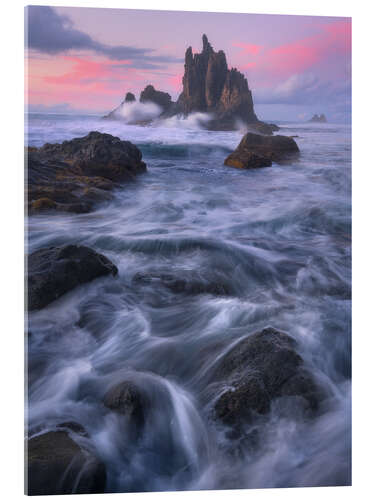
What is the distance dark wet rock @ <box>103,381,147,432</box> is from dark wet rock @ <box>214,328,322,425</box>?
481 mm

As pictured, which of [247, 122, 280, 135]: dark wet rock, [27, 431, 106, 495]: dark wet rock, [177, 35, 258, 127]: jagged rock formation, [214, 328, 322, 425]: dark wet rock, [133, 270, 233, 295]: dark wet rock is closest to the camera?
[27, 431, 106, 495]: dark wet rock

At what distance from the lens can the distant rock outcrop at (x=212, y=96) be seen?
3984mm

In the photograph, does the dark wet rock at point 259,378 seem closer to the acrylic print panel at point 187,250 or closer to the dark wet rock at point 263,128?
the acrylic print panel at point 187,250

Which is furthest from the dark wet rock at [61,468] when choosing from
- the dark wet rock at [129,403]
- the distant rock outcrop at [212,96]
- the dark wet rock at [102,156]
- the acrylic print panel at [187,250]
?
the distant rock outcrop at [212,96]

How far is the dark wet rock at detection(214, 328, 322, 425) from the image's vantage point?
132 inches

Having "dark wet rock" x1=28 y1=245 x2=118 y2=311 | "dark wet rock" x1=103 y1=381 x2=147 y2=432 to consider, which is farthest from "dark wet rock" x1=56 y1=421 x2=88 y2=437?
"dark wet rock" x1=28 y1=245 x2=118 y2=311

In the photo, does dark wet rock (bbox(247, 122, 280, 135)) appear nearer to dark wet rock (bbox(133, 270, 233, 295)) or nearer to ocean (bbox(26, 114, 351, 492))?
ocean (bbox(26, 114, 351, 492))

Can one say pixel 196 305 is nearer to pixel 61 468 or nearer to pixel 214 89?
pixel 61 468

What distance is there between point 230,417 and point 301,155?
7.41 feet

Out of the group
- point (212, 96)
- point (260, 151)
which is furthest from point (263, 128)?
point (212, 96)

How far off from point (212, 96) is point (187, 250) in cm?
127

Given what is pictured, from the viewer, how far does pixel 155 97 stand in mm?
4043

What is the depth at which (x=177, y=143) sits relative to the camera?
432cm
